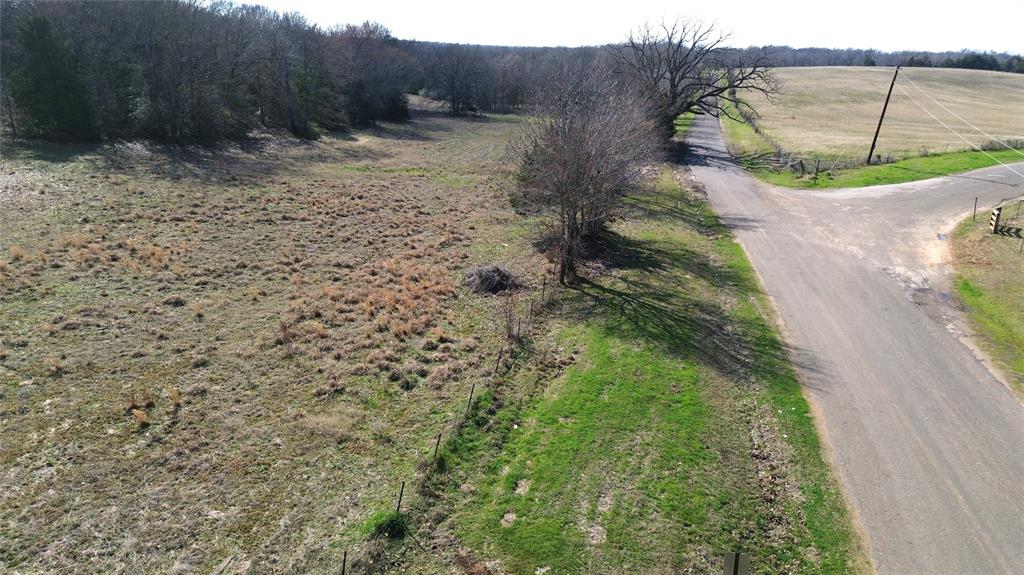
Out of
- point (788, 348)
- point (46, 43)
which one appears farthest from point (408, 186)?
point (788, 348)

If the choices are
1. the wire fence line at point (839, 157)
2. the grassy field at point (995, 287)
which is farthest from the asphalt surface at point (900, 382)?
the wire fence line at point (839, 157)

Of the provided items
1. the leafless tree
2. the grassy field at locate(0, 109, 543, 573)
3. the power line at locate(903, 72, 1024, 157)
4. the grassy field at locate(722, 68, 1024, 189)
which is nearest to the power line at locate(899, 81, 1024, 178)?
the grassy field at locate(722, 68, 1024, 189)

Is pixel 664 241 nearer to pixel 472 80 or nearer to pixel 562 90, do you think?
pixel 562 90

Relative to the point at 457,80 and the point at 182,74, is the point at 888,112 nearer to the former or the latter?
the point at 457,80

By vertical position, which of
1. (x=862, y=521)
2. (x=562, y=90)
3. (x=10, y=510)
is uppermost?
(x=562, y=90)

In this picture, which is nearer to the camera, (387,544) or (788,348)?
(387,544)

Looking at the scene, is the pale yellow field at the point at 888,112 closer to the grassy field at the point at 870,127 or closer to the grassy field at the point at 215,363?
the grassy field at the point at 870,127
